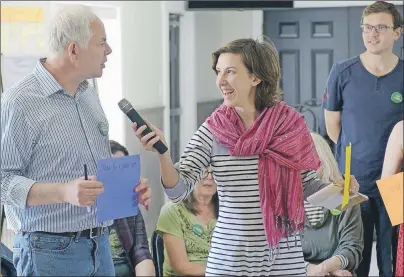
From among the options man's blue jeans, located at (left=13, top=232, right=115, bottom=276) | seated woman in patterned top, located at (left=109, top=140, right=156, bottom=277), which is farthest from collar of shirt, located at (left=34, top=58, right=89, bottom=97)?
seated woman in patterned top, located at (left=109, top=140, right=156, bottom=277)

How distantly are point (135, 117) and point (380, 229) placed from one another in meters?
1.59

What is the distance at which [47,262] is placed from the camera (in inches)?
77.0

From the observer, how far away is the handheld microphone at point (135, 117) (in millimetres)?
1818

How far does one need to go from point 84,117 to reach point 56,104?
9cm

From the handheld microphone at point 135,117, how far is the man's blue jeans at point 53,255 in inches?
13.8

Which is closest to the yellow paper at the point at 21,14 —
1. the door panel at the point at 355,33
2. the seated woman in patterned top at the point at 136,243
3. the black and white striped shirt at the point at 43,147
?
the seated woman in patterned top at the point at 136,243

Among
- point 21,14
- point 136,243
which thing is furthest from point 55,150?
point 21,14

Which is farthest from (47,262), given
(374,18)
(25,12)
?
(25,12)

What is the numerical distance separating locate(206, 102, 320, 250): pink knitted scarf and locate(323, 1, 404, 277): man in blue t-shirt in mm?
895

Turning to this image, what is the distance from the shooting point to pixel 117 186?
193 cm

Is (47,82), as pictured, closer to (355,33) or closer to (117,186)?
(117,186)

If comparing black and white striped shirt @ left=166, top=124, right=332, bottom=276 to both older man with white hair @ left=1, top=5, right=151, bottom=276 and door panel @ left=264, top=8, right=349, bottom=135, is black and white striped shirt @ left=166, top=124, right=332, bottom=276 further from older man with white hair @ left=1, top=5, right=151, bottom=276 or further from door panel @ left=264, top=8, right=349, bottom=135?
door panel @ left=264, top=8, right=349, bottom=135

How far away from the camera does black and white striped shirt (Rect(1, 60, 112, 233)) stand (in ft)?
6.18

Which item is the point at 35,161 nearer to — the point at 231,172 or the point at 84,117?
the point at 84,117
